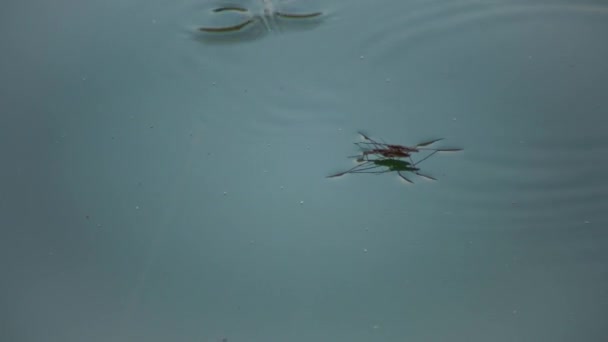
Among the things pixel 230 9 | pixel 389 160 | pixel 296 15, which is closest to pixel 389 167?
pixel 389 160

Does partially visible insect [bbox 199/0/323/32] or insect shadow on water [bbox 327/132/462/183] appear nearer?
insect shadow on water [bbox 327/132/462/183]

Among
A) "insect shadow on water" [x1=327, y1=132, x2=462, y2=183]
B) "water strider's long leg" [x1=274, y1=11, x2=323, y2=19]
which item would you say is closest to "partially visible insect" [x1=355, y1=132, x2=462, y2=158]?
"insect shadow on water" [x1=327, y1=132, x2=462, y2=183]

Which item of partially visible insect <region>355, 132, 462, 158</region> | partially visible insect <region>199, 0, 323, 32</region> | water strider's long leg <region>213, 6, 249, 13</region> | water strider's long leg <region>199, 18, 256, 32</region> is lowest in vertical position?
partially visible insect <region>355, 132, 462, 158</region>

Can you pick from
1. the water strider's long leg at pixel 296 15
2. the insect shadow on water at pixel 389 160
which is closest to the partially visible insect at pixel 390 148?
the insect shadow on water at pixel 389 160

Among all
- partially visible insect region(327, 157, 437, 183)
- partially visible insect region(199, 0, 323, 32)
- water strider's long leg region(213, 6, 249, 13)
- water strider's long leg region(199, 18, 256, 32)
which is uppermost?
water strider's long leg region(213, 6, 249, 13)

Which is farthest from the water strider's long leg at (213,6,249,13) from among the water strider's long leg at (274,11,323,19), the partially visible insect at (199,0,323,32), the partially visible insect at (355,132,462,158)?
the partially visible insect at (355,132,462,158)

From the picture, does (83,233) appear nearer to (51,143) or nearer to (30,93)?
(51,143)

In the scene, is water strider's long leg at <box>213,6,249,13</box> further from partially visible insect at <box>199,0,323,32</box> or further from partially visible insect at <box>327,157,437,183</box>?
partially visible insect at <box>327,157,437,183</box>

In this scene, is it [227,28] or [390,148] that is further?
[227,28]

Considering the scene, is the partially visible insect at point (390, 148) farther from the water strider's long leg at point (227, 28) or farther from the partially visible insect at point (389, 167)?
the water strider's long leg at point (227, 28)

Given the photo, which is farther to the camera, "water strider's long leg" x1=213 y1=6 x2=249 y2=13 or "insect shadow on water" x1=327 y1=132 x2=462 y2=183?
"water strider's long leg" x1=213 y1=6 x2=249 y2=13

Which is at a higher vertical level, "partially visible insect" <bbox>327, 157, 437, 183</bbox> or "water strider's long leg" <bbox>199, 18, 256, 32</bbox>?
"water strider's long leg" <bbox>199, 18, 256, 32</bbox>

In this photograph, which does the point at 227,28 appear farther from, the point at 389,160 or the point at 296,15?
the point at 389,160
